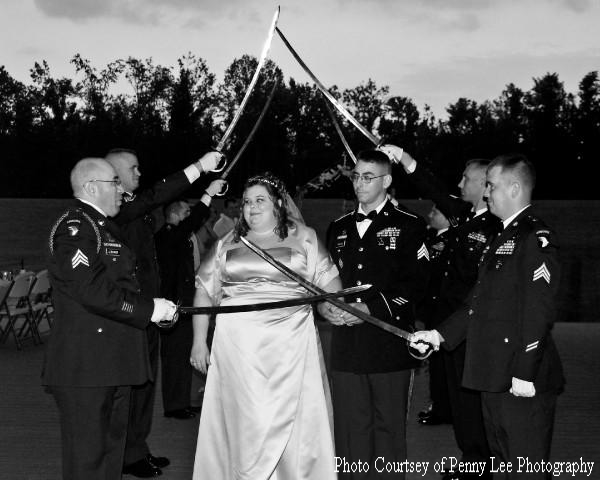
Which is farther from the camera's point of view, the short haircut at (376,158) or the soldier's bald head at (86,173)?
the short haircut at (376,158)

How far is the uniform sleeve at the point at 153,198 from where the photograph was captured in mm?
4992

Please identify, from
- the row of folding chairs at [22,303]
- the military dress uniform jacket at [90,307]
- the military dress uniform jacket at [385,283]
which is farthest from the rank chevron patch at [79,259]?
the row of folding chairs at [22,303]

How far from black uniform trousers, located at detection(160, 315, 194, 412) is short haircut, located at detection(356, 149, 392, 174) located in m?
2.62

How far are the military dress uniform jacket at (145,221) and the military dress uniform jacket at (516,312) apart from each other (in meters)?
2.11

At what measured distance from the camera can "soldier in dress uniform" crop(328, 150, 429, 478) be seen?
448 cm

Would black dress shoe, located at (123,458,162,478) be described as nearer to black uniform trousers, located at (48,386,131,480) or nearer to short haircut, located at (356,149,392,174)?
→ black uniform trousers, located at (48,386,131,480)

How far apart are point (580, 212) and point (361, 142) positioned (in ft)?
38.0

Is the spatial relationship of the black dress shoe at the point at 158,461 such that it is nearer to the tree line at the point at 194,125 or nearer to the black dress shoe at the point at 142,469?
the black dress shoe at the point at 142,469

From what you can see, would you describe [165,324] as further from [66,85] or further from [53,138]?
[66,85]

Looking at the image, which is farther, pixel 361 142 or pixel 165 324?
pixel 361 142

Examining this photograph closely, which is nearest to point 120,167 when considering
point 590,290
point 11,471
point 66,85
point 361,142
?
point 11,471

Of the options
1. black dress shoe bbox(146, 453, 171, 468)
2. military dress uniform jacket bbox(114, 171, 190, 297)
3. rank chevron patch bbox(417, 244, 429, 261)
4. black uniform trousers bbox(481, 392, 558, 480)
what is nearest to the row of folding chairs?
black dress shoe bbox(146, 453, 171, 468)

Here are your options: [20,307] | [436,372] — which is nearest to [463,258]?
[436,372]

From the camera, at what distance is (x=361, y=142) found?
89.9 ft
